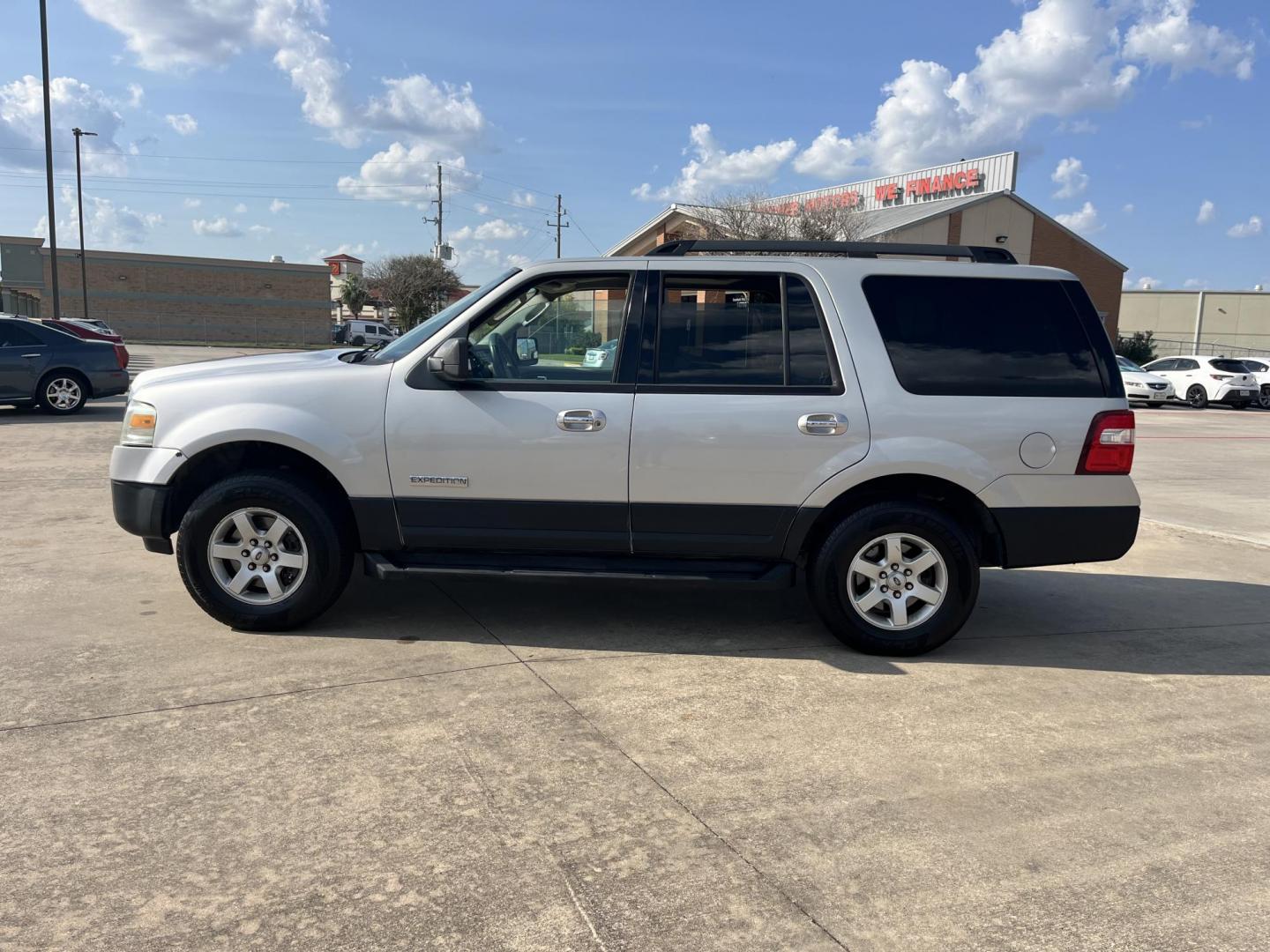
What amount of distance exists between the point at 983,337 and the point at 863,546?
1227mm

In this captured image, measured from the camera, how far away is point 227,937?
257cm

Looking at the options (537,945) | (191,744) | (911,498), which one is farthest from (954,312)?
(191,744)

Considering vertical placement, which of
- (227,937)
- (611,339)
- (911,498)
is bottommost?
(227,937)

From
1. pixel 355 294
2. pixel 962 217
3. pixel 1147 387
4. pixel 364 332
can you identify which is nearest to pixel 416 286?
pixel 364 332

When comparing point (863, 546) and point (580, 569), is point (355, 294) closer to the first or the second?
point (580, 569)

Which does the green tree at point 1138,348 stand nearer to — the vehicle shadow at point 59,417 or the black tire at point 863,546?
the vehicle shadow at point 59,417

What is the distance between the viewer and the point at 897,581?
16.2ft

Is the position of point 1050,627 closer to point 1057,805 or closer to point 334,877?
point 1057,805

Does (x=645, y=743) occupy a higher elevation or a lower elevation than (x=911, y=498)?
lower

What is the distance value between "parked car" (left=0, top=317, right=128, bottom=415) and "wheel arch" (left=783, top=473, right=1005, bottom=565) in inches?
533

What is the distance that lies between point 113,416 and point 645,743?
1462 centimetres

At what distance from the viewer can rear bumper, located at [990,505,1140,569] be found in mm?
4891

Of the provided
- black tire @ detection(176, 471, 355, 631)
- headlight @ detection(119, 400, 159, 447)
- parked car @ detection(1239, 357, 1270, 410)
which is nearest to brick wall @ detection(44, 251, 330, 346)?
parked car @ detection(1239, 357, 1270, 410)

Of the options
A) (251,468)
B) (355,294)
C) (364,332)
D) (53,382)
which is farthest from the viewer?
(355,294)
